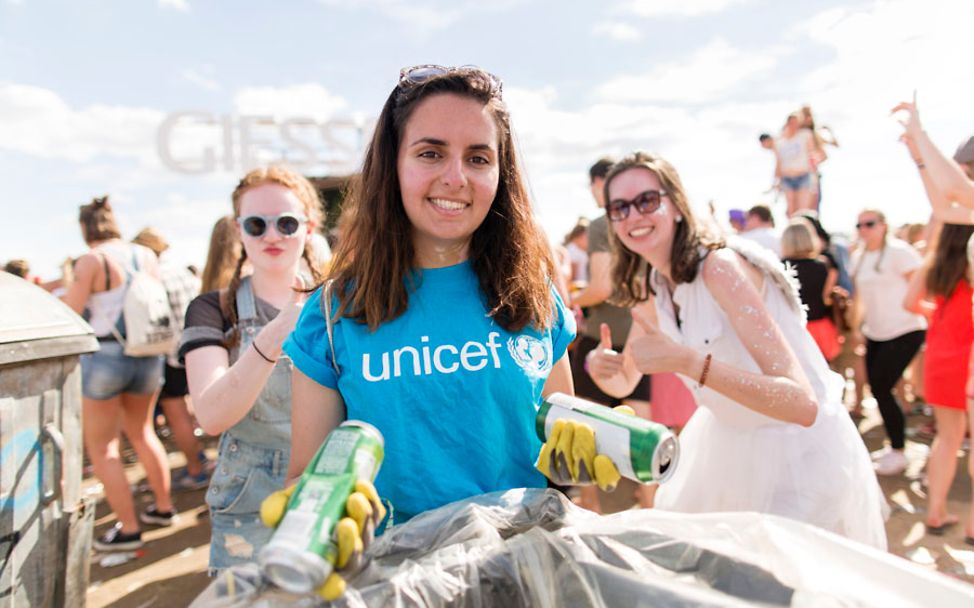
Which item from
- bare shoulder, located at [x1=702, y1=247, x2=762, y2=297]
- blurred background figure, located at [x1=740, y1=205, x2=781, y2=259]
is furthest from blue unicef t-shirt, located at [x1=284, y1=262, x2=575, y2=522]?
blurred background figure, located at [x1=740, y1=205, x2=781, y2=259]

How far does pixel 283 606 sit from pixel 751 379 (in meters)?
1.35

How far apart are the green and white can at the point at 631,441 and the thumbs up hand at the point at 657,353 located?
718mm

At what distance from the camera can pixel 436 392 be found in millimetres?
1249

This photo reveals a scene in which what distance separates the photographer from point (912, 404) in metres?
6.30

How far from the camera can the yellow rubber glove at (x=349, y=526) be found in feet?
2.78

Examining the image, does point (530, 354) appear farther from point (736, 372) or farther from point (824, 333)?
point (824, 333)

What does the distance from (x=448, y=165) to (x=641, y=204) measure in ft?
3.67

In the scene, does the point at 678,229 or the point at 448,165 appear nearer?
the point at 448,165

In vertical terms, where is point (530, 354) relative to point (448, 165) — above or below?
below

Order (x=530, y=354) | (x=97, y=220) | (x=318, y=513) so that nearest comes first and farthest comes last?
(x=318, y=513) < (x=530, y=354) < (x=97, y=220)

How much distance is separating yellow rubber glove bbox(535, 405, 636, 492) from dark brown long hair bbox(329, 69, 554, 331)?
30cm

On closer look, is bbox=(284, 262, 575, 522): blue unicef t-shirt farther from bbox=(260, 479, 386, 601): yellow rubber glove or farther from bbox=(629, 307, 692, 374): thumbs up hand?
bbox=(629, 307, 692, 374): thumbs up hand

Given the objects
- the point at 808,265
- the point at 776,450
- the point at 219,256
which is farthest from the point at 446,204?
the point at 808,265

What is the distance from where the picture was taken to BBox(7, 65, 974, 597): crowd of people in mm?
1271
